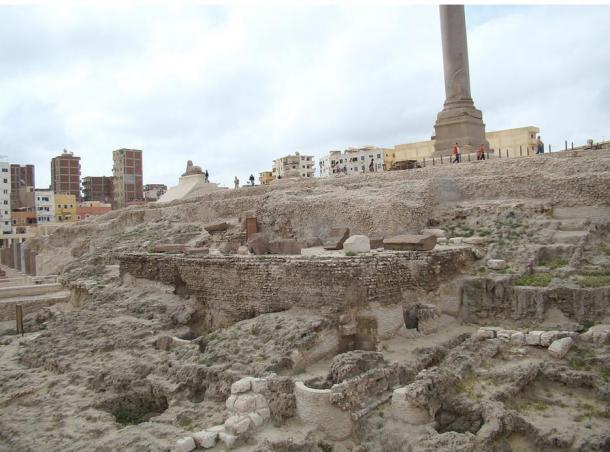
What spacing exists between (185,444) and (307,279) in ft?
13.2

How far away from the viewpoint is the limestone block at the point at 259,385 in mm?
8125

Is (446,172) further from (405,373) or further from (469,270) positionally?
(405,373)

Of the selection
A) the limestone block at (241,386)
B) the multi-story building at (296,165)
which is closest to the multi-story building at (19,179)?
the multi-story building at (296,165)

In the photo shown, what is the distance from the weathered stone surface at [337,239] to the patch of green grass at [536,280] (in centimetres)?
391

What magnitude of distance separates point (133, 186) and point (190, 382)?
52.8 metres

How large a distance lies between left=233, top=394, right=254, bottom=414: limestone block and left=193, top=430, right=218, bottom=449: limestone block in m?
0.52

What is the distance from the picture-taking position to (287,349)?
9.09m

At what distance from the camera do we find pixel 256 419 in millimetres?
7773

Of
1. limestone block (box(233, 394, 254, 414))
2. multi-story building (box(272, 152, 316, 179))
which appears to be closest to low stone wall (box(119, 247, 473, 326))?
limestone block (box(233, 394, 254, 414))

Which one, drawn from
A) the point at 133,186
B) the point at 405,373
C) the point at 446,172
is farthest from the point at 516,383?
the point at 133,186

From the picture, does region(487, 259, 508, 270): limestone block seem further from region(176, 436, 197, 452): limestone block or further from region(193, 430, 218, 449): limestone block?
region(176, 436, 197, 452): limestone block

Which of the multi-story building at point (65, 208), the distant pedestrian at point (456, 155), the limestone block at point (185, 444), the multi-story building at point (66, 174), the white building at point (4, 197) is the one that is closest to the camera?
the limestone block at point (185, 444)

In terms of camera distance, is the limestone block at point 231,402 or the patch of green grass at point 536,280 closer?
the limestone block at point 231,402

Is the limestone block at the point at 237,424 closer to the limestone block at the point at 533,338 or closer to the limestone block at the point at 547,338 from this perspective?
the limestone block at the point at 533,338
